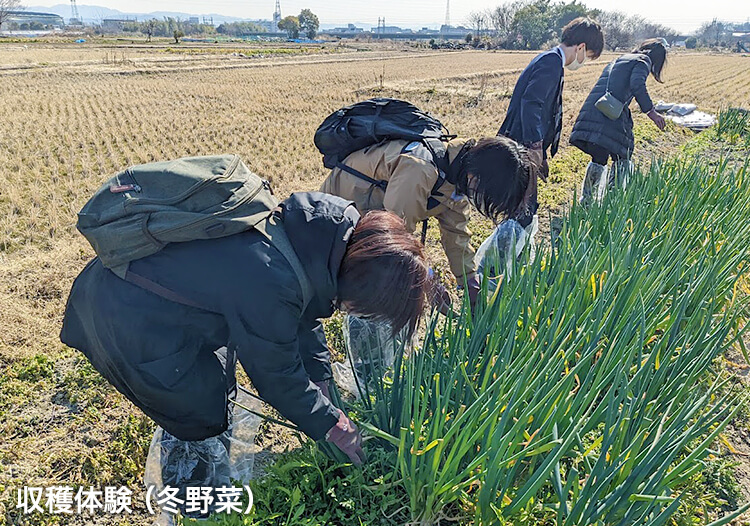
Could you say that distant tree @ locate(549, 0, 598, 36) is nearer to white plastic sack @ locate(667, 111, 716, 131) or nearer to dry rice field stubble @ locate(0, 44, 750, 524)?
dry rice field stubble @ locate(0, 44, 750, 524)

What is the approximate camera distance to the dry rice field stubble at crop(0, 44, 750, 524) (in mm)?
2068

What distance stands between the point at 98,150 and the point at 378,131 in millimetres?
5590

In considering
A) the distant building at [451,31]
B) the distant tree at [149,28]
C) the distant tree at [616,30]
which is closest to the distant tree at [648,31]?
the distant tree at [616,30]

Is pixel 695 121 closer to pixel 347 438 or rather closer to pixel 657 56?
pixel 657 56

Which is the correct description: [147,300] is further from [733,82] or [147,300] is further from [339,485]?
[733,82]

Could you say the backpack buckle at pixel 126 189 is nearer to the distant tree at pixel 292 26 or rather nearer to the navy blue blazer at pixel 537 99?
Result: the navy blue blazer at pixel 537 99

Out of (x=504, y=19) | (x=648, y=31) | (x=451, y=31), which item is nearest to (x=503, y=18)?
(x=504, y=19)

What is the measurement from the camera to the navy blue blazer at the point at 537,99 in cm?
290

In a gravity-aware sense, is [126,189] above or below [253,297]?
above

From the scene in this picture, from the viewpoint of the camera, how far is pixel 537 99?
9.52 ft

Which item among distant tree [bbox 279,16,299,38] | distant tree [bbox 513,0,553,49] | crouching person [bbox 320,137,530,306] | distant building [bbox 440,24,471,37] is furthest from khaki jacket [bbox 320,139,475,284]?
distant building [bbox 440,24,471,37]

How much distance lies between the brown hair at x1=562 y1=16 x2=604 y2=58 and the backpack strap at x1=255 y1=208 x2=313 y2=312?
8.18 ft

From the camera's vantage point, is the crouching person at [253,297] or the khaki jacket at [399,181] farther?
the khaki jacket at [399,181]

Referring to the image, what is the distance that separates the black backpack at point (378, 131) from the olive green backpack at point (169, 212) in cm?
80
